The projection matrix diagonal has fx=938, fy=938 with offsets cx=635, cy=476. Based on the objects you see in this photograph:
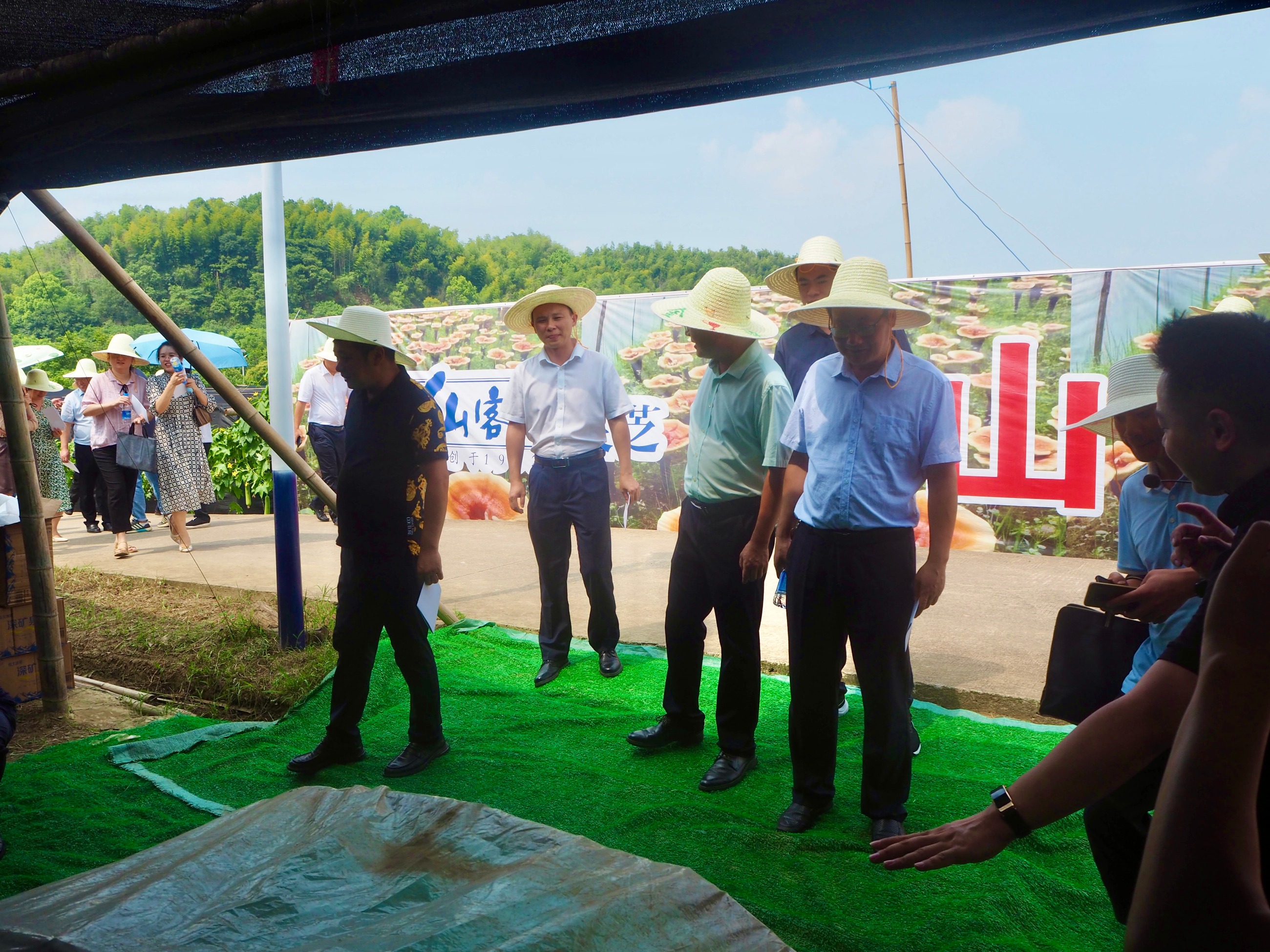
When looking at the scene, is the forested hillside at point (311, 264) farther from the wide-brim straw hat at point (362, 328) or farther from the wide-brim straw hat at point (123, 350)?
the wide-brim straw hat at point (362, 328)

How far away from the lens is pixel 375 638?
348cm

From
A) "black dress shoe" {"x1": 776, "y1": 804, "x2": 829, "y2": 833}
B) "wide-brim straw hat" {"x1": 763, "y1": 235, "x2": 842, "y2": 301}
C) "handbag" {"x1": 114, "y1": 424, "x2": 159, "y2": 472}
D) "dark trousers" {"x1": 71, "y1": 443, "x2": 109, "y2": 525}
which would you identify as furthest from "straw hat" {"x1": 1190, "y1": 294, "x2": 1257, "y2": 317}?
"dark trousers" {"x1": 71, "y1": 443, "x2": 109, "y2": 525}

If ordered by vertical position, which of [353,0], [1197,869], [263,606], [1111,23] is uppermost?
[353,0]

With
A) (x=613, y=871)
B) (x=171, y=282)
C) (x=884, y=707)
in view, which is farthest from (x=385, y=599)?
(x=171, y=282)

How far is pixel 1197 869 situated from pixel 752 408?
106 inches

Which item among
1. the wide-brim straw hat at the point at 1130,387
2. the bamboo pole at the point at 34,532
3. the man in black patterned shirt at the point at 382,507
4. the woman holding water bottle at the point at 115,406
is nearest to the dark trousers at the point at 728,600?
the man in black patterned shirt at the point at 382,507

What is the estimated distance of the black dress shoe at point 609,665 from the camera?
4.65 meters

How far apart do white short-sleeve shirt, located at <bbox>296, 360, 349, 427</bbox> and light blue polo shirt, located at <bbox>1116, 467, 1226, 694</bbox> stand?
21.3 ft

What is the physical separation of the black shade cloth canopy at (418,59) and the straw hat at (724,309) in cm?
116

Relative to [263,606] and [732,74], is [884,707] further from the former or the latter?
[263,606]

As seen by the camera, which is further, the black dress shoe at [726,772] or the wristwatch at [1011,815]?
the black dress shoe at [726,772]

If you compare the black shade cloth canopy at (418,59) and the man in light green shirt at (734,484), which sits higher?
the black shade cloth canopy at (418,59)

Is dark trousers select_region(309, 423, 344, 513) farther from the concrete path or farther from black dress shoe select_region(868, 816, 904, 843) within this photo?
black dress shoe select_region(868, 816, 904, 843)

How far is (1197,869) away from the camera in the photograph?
0.81m
